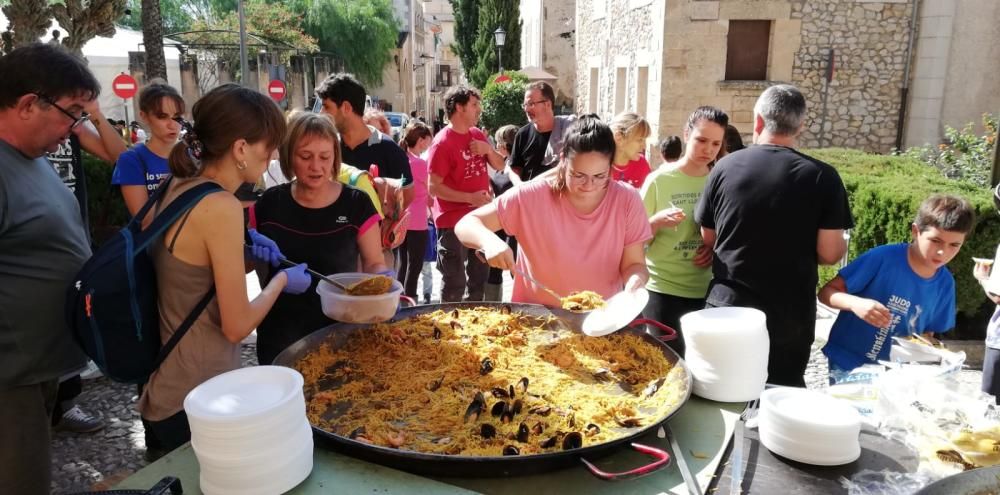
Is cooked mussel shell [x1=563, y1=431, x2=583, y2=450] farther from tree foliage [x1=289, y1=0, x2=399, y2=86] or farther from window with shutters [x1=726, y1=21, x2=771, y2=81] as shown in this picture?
tree foliage [x1=289, y1=0, x2=399, y2=86]

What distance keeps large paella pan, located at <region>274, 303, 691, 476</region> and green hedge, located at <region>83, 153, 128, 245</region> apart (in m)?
4.70

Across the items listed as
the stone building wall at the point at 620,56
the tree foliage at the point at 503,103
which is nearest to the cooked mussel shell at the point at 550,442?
the stone building wall at the point at 620,56

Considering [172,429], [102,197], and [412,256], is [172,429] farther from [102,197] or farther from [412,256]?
[102,197]

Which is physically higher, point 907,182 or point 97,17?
point 97,17

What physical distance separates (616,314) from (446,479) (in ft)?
2.69

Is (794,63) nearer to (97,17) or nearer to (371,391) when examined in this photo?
(97,17)

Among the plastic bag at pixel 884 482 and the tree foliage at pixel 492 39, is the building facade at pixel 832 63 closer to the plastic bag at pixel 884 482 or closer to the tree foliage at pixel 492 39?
the plastic bag at pixel 884 482

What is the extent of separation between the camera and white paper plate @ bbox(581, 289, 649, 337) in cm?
204

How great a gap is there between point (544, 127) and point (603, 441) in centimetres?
415

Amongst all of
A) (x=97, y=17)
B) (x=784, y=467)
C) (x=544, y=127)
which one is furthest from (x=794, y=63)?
(x=784, y=467)

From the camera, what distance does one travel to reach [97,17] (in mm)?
8023

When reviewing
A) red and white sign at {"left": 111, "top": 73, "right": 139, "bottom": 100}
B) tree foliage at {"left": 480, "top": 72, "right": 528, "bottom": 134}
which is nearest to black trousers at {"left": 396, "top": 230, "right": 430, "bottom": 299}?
red and white sign at {"left": 111, "top": 73, "right": 139, "bottom": 100}

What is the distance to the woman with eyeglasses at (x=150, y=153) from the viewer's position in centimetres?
348

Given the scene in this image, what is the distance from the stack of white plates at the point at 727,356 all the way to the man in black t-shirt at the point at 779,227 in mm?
825
